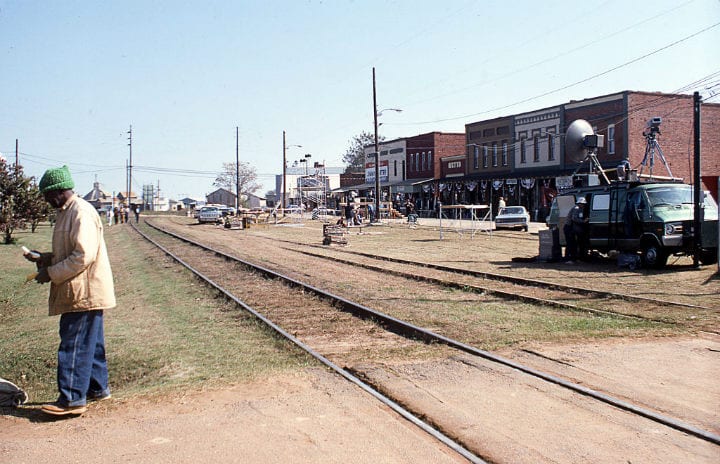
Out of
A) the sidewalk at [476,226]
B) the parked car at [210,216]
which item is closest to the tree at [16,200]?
the sidewalk at [476,226]

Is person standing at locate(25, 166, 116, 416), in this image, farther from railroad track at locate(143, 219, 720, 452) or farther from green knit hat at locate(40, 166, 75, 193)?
railroad track at locate(143, 219, 720, 452)

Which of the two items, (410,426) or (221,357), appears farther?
(221,357)

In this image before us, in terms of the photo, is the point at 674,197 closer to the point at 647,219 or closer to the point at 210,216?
the point at 647,219

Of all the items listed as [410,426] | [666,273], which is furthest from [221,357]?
[666,273]

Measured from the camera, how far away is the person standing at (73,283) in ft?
18.6

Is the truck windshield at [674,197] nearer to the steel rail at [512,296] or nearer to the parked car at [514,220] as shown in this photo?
the steel rail at [512,296]

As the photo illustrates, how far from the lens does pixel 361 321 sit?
413 inches

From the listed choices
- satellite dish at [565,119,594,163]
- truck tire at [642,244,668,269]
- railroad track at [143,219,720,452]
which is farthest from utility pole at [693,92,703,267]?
railroad track at [143,219,720,452]

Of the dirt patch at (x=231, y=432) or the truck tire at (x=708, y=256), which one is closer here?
the dirt patch at (x=231, y=432)

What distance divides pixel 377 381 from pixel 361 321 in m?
3.68

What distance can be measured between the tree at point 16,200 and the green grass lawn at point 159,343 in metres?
13.4

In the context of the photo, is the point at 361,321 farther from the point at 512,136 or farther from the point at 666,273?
the point at 512,136

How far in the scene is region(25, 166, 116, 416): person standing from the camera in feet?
18.6

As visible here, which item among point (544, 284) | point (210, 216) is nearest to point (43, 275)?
point (544, 284)
